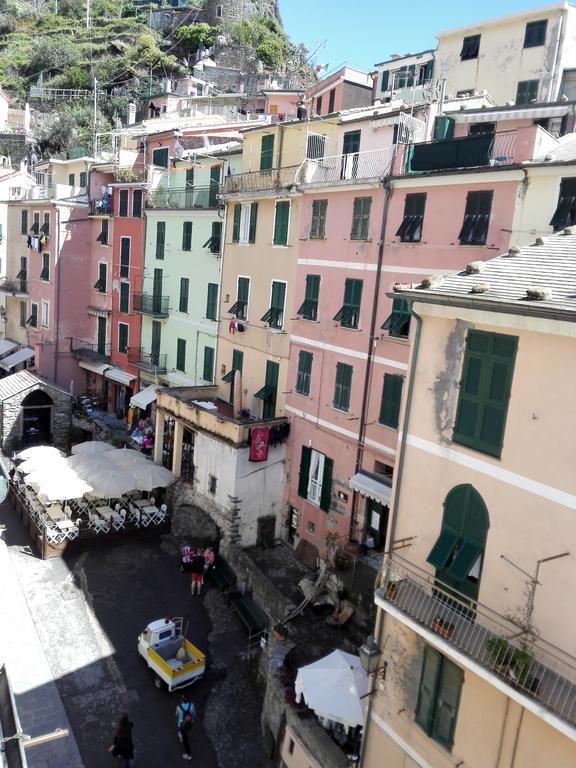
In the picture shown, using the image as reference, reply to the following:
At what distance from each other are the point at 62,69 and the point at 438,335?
80086 millimetres

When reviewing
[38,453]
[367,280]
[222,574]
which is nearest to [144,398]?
[38,453]

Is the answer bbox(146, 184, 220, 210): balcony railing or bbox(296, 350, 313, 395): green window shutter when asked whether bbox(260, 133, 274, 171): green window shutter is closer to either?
bbox(146, 184, 220, 210): balcony railing

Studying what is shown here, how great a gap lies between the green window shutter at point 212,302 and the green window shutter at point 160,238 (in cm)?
552

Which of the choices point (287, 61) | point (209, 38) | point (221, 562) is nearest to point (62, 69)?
point (209, 38)

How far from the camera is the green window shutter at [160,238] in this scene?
33.3 m

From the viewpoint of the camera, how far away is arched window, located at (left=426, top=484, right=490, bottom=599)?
9328mm

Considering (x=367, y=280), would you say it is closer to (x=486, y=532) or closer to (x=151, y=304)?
(x=486, y=532)

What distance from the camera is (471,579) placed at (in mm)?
9562

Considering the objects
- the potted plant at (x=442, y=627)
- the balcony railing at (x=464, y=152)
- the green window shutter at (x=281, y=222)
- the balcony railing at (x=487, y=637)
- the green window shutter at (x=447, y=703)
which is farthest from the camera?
the green window shutter at (x=281, y=222)

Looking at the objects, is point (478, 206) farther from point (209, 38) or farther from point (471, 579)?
point (209, 38)

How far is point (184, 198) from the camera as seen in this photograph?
3150cm

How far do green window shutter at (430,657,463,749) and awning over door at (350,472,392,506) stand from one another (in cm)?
923

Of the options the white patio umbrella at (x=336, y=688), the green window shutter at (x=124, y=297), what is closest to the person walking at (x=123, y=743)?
the white patio umbrella at (x=336, y=688)

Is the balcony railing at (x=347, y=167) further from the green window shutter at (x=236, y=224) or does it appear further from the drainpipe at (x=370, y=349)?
the green window shutter at (x=236, y=224)
